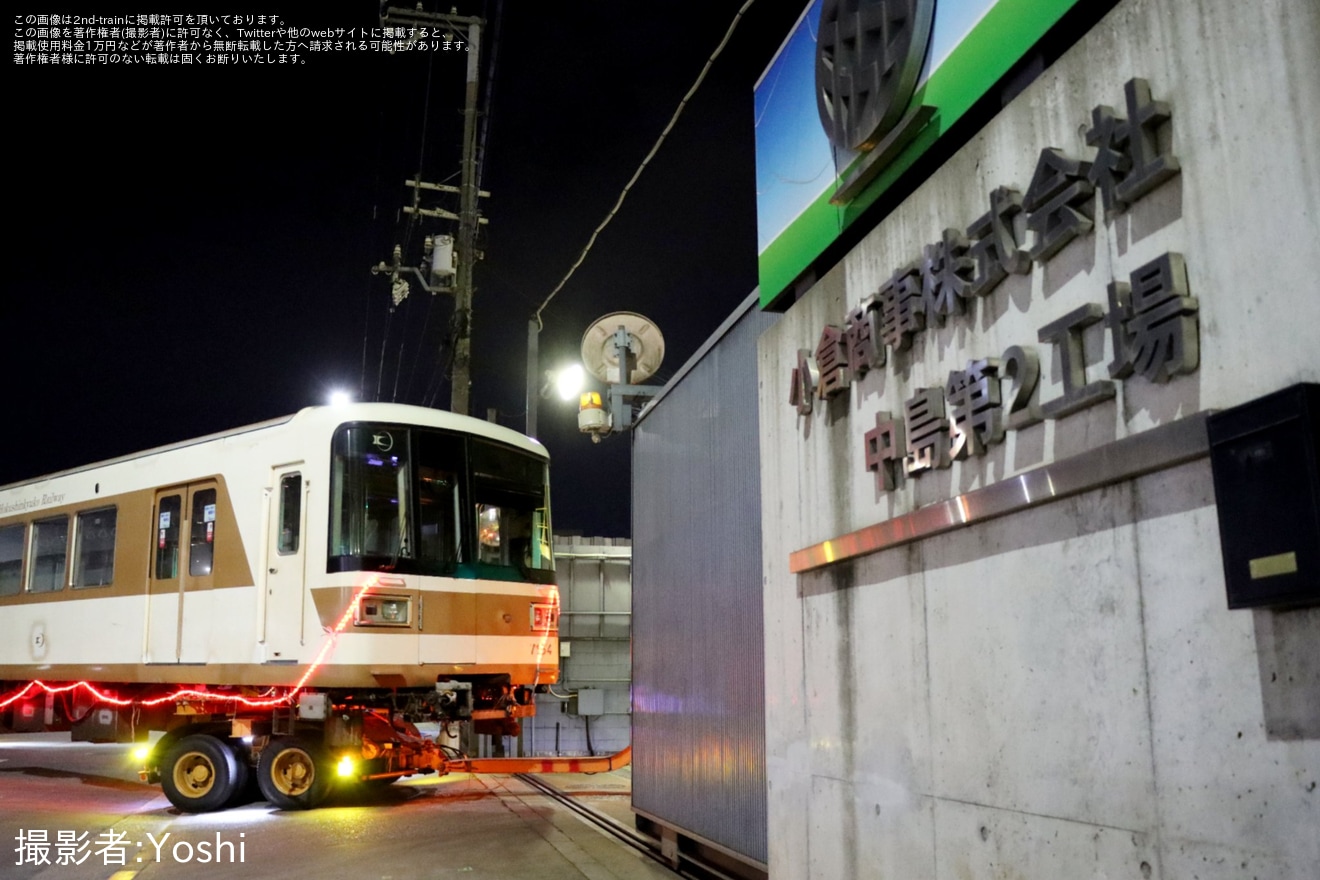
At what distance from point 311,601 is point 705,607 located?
419 cm

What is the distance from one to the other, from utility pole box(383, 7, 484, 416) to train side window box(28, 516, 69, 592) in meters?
6.02

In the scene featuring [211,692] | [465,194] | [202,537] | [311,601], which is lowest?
[211,692]

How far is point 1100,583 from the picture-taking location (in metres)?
3.37

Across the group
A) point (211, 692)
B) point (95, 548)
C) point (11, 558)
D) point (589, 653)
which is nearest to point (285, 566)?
point (211, 692)

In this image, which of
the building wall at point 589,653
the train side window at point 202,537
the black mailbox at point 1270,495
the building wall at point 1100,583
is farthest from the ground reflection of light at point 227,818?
the black mailbox at point 1270,495

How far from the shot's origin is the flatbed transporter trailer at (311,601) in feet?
31.9

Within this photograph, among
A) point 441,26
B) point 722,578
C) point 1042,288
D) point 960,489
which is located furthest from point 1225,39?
point 441,26

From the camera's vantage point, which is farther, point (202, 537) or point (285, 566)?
point (202, 537)

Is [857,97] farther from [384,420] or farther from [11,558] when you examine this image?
[11,558]

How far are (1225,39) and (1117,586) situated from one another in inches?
65.2

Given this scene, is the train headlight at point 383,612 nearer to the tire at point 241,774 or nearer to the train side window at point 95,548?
the tire at point 241,774

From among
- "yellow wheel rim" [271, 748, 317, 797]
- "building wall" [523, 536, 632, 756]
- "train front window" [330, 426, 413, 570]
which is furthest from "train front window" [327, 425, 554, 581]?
"building wall" [523, 536, 632, 756]

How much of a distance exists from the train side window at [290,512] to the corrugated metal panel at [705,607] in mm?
3388

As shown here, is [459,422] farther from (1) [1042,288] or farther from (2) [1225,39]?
(2) [1225,39]
